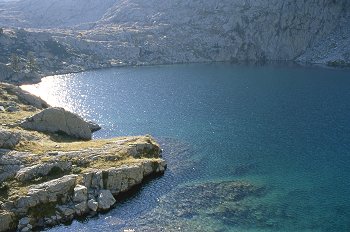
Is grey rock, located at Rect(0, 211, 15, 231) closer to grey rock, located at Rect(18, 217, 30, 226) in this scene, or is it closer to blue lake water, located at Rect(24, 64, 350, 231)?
grey rock, located at Rect(18, 217, 30, 226)

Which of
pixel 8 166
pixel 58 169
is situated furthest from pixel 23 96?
pixel 58 169

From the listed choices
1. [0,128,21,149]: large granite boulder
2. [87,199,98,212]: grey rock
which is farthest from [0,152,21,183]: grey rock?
[87,199,98,212]: grey rock

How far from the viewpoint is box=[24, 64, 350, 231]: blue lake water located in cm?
7244

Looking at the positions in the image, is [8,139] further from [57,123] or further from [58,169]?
[57,123]

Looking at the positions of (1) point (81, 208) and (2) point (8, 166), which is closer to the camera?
(1) point (81, 208)

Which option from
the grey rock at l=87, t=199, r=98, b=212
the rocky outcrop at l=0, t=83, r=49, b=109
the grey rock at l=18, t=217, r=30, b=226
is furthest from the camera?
the rocky outcrop at l=0, t=83, r=49, b=109

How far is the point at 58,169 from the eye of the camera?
81.7 metres

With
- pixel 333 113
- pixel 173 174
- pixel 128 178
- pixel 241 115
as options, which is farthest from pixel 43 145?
pixel 333 113

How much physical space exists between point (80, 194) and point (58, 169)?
8.83 m

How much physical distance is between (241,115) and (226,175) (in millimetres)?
52554

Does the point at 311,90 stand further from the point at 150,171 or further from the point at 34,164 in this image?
the point at 34,164

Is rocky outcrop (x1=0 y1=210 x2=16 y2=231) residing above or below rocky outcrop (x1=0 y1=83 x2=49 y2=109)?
below

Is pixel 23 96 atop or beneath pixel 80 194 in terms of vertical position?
atop

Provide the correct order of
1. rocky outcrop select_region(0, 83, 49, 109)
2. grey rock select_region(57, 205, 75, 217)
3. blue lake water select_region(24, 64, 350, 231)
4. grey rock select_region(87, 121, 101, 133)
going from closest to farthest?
1. blue lake water select_region(24, 64, 350, 231)
2. grey rock select_region(57, 205, 75, 217)
3. rocky outcrop select_region(0, 83, 49, 109)
4. grey rock select_region(87, 121, 101, 133)
